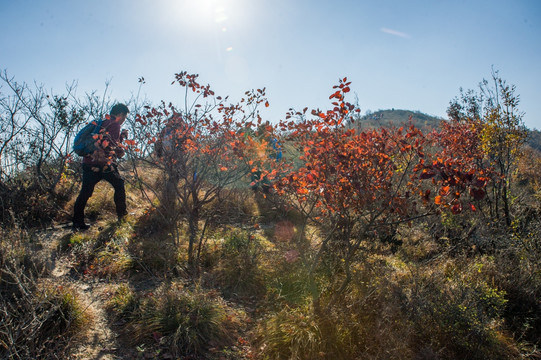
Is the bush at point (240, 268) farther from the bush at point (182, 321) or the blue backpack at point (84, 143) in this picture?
the blue backpack at point (84, 143)

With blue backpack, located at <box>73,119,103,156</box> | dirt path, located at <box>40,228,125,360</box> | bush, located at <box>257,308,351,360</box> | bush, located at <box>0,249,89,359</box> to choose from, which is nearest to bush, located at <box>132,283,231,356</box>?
dirt path, located at <box>40,228,125,360</box>

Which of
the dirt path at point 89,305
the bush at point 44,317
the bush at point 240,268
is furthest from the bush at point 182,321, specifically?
the bush at point 240,268

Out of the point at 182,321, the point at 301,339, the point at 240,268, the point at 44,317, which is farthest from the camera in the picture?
the point at 240,268

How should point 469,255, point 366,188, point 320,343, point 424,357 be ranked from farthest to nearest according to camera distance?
point 469,255 → point 366,188 → point 320,343 → point 424,357

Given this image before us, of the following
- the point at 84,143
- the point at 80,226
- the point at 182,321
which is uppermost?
the point at 84,143

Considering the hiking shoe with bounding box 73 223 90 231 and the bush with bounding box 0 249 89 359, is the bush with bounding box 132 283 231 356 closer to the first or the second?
the bush with bounding box 0 249 89 359

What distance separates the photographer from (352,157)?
2.95 meters

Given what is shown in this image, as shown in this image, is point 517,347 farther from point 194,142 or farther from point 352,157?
point 194,142

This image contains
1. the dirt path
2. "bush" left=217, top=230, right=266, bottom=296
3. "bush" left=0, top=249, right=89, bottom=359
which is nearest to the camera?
"bush" left=0, top=249, right=89, bottom=359

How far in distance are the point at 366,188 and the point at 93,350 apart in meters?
2.66

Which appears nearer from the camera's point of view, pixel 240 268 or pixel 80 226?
pixel 240 268

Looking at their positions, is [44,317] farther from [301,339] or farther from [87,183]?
[87,183]

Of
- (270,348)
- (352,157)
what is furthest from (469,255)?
(270,348)

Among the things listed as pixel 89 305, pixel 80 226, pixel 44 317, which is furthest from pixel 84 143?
pixel 44 317
